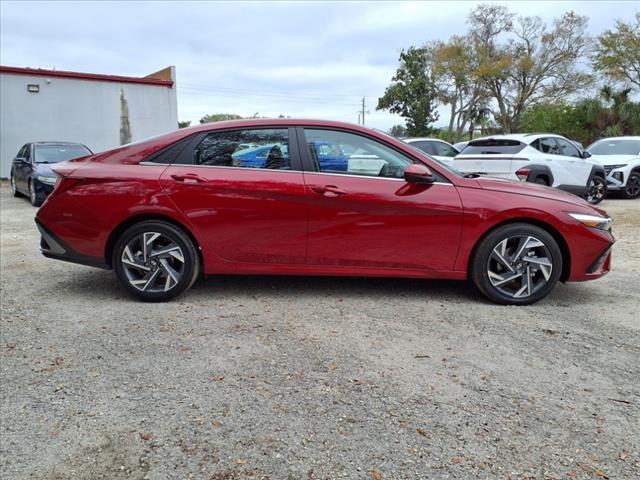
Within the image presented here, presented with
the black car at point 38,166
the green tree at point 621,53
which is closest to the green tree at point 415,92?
the green tree at point 621,53

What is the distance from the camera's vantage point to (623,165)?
12.1 m

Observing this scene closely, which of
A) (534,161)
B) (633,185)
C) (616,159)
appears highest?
(616,159)

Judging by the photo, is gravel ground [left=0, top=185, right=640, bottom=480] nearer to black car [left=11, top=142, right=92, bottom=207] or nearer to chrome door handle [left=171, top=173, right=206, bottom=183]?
chrome door handle [left=171, top=173, right=206, bottom=183]

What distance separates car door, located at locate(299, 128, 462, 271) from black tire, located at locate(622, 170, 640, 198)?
10.2 meters

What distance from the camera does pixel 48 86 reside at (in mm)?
18281

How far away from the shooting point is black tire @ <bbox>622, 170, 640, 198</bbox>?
1203 cm

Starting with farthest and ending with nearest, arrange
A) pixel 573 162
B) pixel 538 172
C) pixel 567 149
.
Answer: pixel 567 149, pixel 573 162, pixel 538 172

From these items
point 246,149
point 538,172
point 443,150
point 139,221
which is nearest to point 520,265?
point 246,149

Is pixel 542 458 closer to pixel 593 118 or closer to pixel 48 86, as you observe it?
pixel 48 86

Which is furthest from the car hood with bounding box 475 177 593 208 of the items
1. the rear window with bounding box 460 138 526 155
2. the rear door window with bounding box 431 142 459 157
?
the rear door window with bounding box 431 142 459 157

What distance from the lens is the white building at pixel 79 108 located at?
17922 mm

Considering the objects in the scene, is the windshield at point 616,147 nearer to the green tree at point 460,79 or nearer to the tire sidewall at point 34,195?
the tire sidewall at point 34,195

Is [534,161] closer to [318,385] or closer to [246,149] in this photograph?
[246,149]

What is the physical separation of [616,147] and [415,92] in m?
32.0
